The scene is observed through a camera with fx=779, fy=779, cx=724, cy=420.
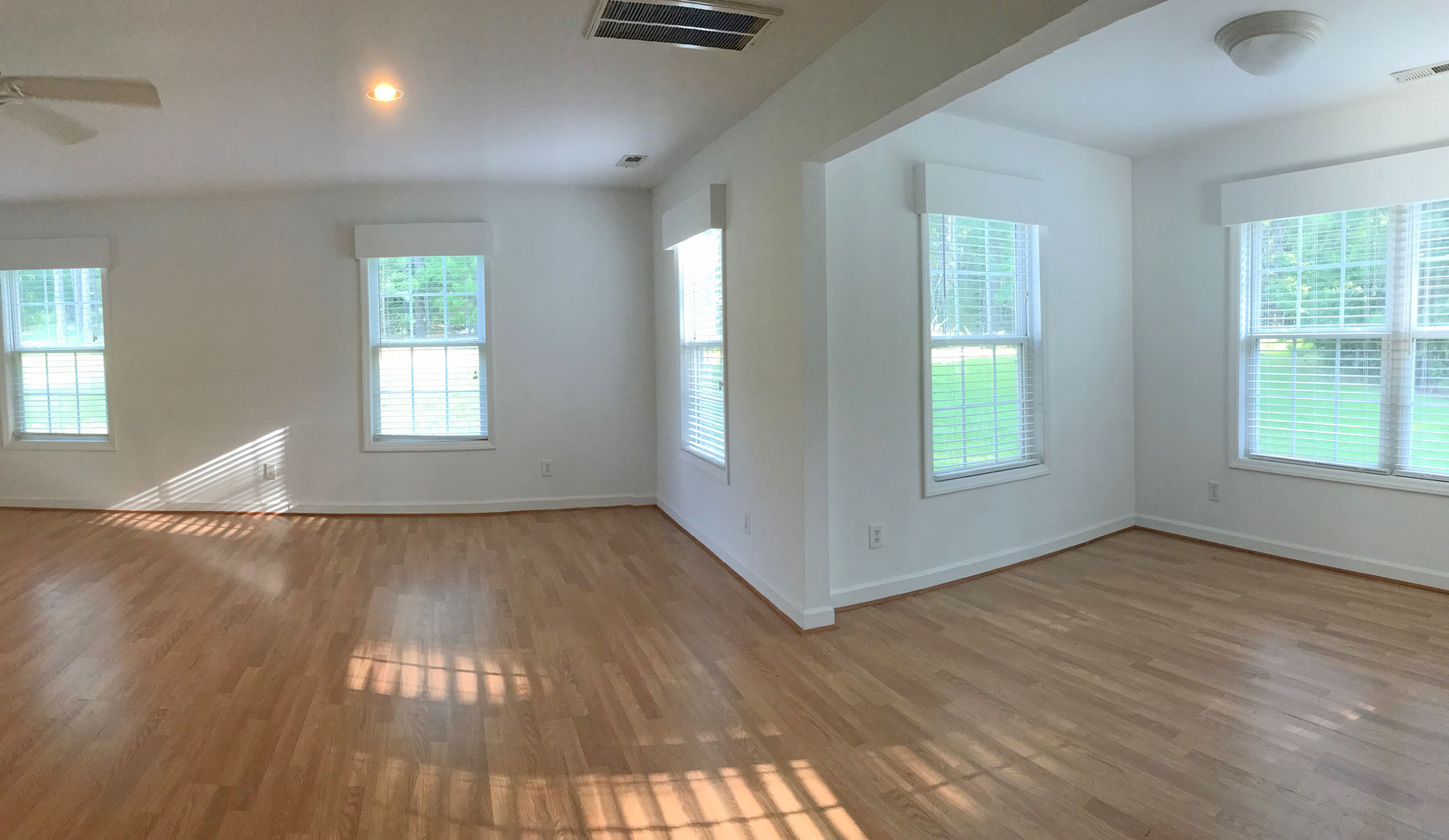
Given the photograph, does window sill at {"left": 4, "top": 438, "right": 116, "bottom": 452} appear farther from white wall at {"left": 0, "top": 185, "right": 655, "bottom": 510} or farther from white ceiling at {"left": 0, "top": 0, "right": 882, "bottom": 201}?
white ceiling at {"left": 0, "top": 0, "right": 882, "bottom": 201}

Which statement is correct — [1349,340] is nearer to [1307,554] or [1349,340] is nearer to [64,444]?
[1307,554]

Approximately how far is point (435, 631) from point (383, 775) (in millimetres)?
1232

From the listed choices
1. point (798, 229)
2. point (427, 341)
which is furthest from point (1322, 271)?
point (427, 341)

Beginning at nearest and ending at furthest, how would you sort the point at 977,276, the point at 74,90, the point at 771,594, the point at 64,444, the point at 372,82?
the point at 74,90, the point at 372,82, the point at 771,594, the point at 977,276, the point at 64,444

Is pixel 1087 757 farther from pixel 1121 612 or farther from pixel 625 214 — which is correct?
pixel 625 214

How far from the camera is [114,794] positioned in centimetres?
221

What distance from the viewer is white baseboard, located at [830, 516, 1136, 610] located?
375 centimetres

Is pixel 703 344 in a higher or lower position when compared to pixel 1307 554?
higher

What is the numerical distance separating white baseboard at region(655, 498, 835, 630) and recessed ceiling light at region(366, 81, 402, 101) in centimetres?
285

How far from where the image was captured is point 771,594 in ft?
12.5

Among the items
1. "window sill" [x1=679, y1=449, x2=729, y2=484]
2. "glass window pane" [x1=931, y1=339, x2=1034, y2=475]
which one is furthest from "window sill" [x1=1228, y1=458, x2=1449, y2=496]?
"window sill" [x1=679, y1=449, x2=729, y2=484]

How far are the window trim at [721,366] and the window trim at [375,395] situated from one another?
4.79 ft

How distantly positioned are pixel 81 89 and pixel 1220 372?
226 inches

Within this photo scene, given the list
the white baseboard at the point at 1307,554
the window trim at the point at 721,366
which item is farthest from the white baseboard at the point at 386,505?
the white baseboard at the point at 1307,554
